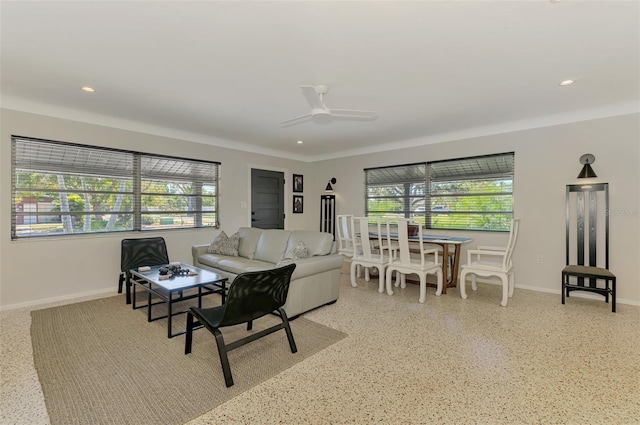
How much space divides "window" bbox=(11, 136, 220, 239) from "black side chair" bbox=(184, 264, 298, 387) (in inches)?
113

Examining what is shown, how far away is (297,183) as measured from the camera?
22.9 ft

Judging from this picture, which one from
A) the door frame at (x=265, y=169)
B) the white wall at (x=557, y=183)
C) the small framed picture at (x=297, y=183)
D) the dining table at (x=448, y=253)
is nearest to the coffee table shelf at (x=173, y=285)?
the door frame at (x=265, y=169)

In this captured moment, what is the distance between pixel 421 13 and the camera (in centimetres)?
200

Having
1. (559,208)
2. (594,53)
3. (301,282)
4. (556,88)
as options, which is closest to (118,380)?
Result: (301,282)

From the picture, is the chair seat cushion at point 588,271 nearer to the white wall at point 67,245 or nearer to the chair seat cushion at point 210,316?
the chair seat cushion at point 210,316

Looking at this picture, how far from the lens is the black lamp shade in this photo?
12.6ft

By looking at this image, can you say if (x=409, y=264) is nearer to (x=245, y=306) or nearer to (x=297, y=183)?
(x=245, y=306)

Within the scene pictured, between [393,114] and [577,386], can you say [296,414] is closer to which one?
[577,386]

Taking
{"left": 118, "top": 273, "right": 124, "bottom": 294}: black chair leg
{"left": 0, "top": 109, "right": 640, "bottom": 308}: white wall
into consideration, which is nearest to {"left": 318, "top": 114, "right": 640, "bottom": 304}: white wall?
{"left": 0, "top": 109, "right": 640, "bottom": 308}: white wall

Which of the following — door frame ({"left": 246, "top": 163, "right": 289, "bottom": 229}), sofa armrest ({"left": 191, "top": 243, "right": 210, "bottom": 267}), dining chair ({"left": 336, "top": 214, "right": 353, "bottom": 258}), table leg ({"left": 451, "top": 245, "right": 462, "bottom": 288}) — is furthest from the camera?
door frame ({"left": 246, "top": 163, "right": 289, "bottom": 229})

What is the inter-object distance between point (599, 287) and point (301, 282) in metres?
3.95

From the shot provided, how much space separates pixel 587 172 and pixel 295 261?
390cm

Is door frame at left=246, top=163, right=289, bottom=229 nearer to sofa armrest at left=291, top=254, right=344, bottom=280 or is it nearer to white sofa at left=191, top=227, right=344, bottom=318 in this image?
white sofa at left=191, top=227, right=344, bottom=318

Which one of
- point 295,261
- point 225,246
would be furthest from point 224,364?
point 225,246
